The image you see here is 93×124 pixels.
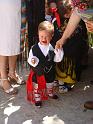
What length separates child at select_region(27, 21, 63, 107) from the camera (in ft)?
11.8

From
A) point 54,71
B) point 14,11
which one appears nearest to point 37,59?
point 54,71

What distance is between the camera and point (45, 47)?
3656 mm

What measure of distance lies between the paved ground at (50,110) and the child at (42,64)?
0.40 feet

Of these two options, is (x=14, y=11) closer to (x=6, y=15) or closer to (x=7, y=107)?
(x=6, y=15)

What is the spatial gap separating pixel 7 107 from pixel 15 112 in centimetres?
15

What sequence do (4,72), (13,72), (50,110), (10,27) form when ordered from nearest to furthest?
(50,110) < (10,27) < (4,72) < (13,72)

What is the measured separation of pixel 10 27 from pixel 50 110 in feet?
3.26

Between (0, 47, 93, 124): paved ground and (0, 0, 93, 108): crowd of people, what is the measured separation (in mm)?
84

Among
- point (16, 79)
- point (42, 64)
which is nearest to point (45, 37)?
point (42, 64)

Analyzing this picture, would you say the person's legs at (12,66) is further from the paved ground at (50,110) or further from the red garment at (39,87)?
the red garment at (39,87)

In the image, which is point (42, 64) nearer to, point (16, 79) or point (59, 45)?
point (59, 45)

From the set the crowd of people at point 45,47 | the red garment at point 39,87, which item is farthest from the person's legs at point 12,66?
the red garment at point 39,87

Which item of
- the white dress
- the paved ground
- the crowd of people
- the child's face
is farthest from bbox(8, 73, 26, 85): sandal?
the child's face

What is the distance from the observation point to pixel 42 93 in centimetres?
382
